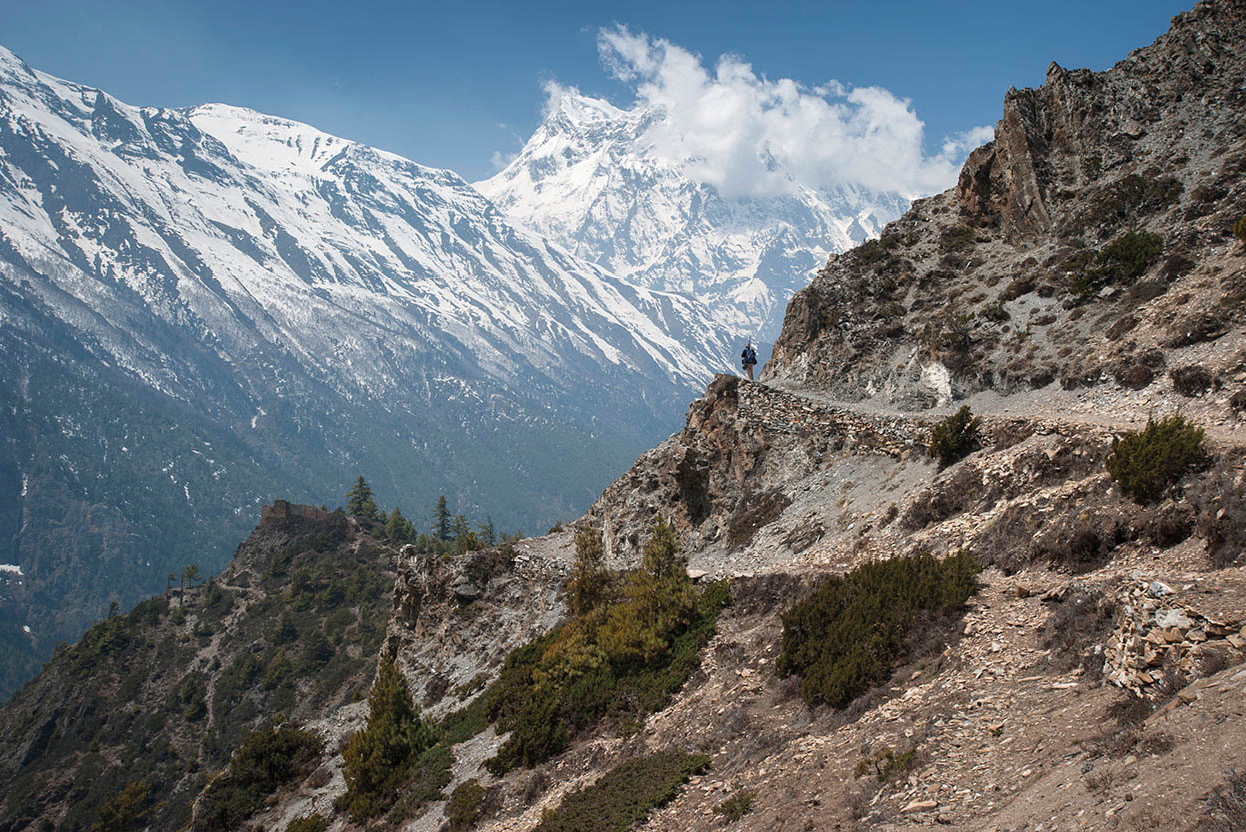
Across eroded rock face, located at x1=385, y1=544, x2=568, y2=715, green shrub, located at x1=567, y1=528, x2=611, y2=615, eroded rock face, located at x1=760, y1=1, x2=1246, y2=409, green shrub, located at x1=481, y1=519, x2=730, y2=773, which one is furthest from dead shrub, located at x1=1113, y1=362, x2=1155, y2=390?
eroded rock face, located at x1=385, y1=544, x2=568, y2=715

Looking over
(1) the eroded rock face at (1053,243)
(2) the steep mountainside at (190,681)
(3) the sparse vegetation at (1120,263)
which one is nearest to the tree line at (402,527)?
(2) the steep mountainside at (190,681)

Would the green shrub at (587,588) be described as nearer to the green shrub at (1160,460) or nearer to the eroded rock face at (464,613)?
the eroded rock face at (464,613)

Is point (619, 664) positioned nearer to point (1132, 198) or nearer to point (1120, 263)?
point (1120, 263)

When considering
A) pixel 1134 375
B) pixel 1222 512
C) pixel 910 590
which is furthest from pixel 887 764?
A: pixel 1134 375

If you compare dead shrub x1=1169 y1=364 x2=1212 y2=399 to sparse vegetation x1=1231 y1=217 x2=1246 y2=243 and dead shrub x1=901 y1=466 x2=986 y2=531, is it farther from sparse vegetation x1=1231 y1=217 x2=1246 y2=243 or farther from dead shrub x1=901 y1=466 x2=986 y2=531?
sparse vegetation x1=1231 y1=217 x2=1246 y2=243

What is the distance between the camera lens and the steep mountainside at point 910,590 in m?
10.6

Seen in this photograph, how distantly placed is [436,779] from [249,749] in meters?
17.8

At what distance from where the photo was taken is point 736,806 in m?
13.7

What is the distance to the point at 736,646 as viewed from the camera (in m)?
21.6

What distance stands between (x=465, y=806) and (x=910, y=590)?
14.6 metres

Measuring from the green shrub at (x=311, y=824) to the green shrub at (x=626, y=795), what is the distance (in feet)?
51.1

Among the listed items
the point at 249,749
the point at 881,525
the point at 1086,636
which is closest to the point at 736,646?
the point at 881,525

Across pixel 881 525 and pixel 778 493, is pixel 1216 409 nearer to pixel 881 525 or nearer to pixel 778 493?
pixel 881 525

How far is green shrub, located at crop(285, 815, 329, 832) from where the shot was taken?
1086 inches
